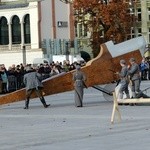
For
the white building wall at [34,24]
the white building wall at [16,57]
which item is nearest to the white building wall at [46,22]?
the white building wall at [34,24]

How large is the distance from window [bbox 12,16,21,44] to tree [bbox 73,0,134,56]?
644 cm

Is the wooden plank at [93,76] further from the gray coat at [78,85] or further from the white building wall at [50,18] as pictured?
the white building wall at [50,18]

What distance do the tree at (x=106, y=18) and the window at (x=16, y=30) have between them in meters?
6.44

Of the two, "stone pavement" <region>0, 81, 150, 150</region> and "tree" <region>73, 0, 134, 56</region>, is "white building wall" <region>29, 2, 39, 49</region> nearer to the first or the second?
"tree" <region>73, 0, 134, 56</region>

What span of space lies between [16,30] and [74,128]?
4993 cm

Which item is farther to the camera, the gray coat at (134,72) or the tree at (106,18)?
the tree at (106,18)

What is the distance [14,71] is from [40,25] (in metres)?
26.3

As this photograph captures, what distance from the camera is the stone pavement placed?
14.6 metres

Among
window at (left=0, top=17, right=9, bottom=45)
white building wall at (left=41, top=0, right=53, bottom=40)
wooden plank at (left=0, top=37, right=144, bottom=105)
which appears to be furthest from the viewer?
window at (left=0, top=17, right=9, bottom=45)

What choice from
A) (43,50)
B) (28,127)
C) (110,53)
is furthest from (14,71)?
(43,50)

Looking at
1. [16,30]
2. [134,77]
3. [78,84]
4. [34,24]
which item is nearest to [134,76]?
[134,77]

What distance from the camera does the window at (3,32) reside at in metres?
68.2

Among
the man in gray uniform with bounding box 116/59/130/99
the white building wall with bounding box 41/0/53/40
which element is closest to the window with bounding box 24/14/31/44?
the white building wall with bounding box 41/0/53/40

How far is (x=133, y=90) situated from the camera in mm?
26578
